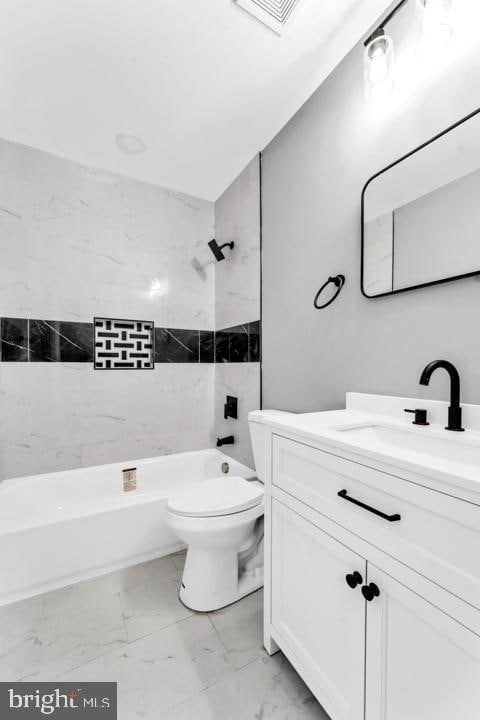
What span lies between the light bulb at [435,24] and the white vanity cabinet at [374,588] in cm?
135

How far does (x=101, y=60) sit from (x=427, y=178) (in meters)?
1.50

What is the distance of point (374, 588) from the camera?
72cm

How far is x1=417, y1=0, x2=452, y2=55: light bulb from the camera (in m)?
1.00

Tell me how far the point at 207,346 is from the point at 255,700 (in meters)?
2.03

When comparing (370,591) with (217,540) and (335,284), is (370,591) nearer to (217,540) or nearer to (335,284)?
(217,540)

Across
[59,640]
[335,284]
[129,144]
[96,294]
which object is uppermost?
[129,144]

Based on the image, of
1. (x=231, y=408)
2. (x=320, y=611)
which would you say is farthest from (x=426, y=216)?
(x=231, y=408)

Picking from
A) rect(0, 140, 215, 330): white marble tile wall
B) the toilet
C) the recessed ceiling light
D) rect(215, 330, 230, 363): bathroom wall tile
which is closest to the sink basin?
the toilet

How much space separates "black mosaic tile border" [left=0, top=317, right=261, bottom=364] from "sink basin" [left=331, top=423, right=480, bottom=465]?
1019mm

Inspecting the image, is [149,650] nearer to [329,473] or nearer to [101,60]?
[329,473]

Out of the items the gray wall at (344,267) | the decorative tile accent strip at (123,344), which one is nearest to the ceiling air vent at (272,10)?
the gray wall at (344,267)

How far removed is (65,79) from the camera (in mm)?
1521

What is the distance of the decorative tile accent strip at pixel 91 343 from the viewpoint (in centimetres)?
195

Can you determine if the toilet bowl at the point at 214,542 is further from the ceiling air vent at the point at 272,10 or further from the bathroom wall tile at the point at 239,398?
the ceiling air vent at the point at 272,10
